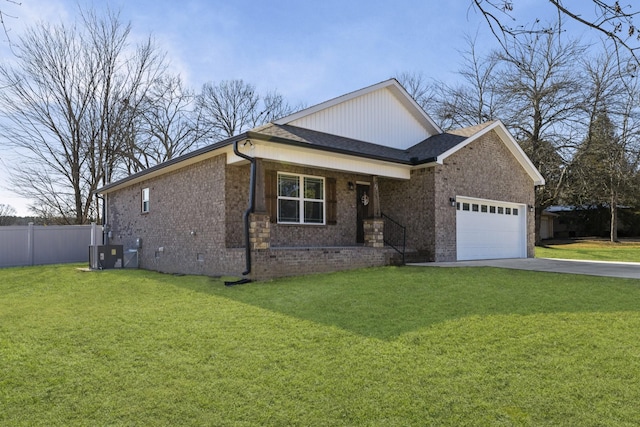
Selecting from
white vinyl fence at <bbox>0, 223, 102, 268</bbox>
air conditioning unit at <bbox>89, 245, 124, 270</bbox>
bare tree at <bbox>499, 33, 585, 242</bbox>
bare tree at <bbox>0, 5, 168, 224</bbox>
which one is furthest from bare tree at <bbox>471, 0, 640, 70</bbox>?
bare tree at <bbox>0, 5, 168, 224</bbox>

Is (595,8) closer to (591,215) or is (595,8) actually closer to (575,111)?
(575,111)

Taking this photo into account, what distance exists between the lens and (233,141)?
924 centimetres

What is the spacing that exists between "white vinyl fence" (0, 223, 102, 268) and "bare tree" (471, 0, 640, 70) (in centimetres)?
1710

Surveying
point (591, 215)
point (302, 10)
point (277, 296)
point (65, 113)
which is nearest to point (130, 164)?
point (65, 113)

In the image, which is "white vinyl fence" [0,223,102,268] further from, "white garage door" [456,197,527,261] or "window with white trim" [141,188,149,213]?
"white garage door" [456,197,527,261]

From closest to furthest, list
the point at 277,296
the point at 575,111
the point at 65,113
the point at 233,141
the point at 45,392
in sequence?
1. the point at 45,392
2. the point at 277,296
3. the point at 233,141
4. the point at 65,113
5. the point at 575,111

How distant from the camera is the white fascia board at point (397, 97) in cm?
1213

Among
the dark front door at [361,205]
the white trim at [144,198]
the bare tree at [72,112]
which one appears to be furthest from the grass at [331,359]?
the bare tree at [72,112]

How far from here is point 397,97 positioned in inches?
573

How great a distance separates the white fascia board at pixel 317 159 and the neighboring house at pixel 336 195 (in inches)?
1.2

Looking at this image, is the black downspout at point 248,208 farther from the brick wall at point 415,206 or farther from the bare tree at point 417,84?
the bare tree at point 417,84

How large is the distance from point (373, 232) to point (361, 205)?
6.32ft

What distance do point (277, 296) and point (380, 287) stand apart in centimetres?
186

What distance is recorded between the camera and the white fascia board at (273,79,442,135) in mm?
12132
